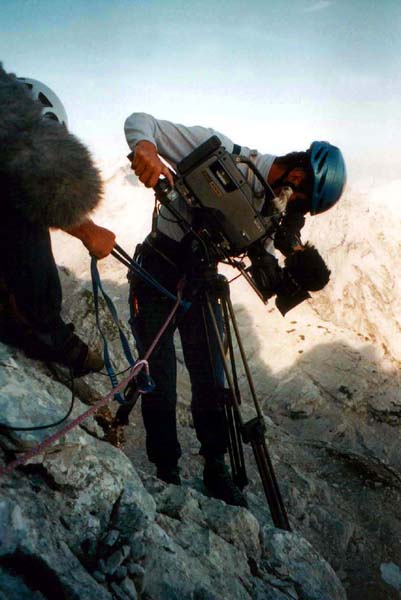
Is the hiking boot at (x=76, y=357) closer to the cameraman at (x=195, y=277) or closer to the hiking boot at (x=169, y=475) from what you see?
the cameraman at (x=195, y=277)

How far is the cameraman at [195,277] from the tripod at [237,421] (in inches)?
4.5

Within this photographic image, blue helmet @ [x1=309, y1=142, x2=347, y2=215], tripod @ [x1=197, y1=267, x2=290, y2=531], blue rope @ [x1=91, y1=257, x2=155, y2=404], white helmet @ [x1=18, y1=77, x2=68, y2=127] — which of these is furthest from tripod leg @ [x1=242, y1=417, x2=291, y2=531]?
white helmet @ [x1=18, y1=77, x2=68, y2=127]

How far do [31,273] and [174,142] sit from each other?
1853mm

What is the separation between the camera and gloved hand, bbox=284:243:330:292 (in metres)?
3.02

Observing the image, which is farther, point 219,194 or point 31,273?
point 219,194

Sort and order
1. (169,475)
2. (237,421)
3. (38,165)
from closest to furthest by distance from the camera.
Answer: (38,165) < (237,421) < (169,475)

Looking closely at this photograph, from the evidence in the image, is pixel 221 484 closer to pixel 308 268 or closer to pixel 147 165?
pixel 308 268

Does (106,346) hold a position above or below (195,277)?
below

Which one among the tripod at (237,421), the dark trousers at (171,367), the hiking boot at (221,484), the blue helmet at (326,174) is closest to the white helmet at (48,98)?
the dark trousers at (171,367)

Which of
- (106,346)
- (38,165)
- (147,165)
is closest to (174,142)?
(147,165)

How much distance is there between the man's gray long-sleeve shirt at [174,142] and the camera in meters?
3.38

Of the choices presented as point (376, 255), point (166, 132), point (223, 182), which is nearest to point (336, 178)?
point (223, 182)

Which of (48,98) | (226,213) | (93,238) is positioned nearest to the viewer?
(93,238)

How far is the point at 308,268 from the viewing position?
3027mm
